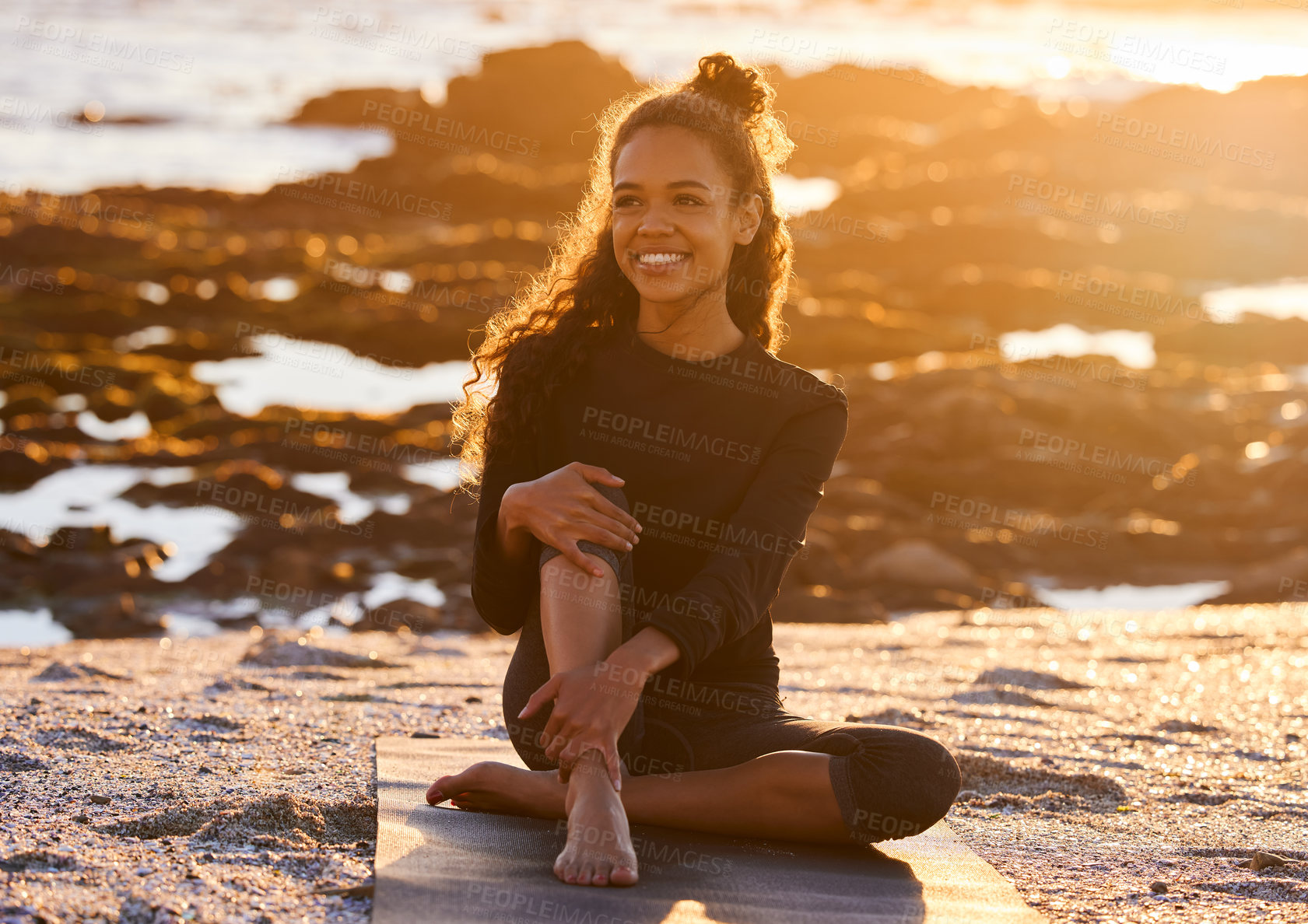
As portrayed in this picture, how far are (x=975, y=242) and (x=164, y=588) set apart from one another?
2317cm

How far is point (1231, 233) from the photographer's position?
32.2 meters

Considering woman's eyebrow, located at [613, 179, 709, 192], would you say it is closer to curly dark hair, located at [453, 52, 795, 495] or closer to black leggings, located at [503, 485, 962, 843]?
curly dark hair, located at [453, 52, 795, 495]

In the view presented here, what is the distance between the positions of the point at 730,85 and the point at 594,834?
84.8 inches

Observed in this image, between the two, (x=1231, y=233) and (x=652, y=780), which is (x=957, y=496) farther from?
(x=1231, y=233)

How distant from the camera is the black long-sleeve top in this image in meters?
3.40

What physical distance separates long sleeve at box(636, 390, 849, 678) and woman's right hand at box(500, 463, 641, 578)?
21 cm

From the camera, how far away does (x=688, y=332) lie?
3.71 metres

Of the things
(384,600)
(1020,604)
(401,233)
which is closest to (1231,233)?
(401,233)
